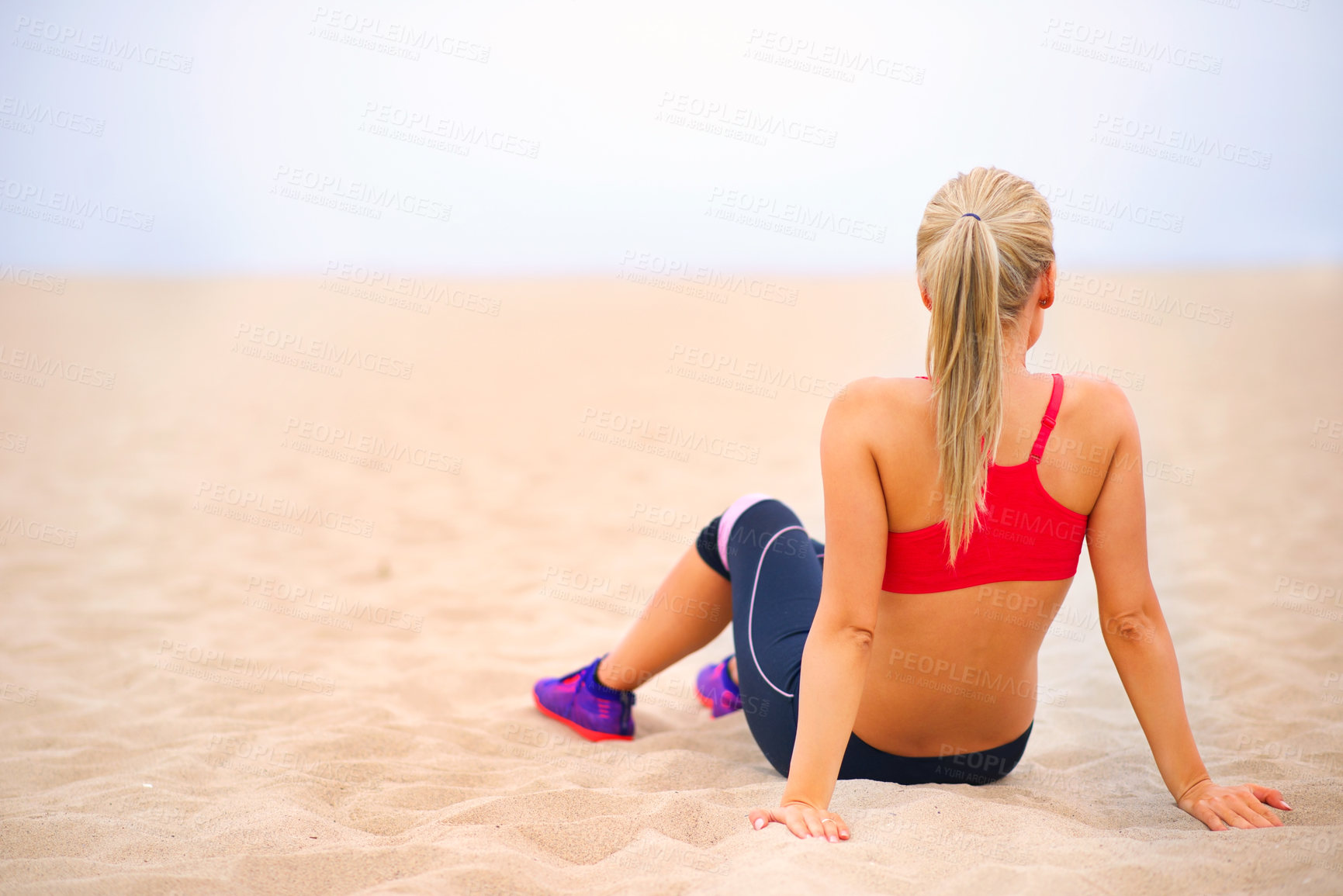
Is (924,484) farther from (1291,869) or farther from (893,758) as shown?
(1291,869)

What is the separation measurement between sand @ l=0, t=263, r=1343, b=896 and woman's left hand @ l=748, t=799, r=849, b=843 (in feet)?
0.13

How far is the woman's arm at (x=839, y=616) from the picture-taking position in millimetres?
1515

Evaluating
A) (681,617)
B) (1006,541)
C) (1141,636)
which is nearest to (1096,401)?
(1006,541)

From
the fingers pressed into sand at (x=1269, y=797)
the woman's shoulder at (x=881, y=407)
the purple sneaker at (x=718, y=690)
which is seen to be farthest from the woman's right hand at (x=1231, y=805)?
the purple sneaker at (x=718, y=690)

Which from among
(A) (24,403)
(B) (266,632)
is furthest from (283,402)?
(B) (266,632)

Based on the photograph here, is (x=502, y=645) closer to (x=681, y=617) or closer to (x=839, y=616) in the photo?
(x=681, y=617)

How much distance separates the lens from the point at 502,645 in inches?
130

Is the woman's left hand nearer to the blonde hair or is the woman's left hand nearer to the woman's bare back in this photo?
the woman's bare back

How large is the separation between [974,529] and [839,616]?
270 mm

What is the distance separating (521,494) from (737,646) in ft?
12.6

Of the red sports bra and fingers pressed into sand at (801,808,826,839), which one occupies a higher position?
the red sports bra

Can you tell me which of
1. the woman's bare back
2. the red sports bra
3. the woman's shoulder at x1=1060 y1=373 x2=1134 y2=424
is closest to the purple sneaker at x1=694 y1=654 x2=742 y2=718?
the woman's bare back

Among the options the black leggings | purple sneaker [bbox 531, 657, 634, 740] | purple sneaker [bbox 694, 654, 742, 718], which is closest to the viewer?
the black leggings

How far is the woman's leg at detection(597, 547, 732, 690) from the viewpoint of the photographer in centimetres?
225
